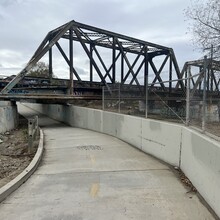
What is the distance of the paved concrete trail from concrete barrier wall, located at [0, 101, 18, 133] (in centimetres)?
1629

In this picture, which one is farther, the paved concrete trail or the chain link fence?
the chain link fence

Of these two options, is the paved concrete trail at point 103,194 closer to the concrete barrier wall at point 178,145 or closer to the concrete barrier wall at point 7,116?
the concrete barrier wall at point 178,145

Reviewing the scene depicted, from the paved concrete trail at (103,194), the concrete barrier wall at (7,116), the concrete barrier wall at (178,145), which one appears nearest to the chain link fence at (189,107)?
the concrete barrier wall at (178,145)

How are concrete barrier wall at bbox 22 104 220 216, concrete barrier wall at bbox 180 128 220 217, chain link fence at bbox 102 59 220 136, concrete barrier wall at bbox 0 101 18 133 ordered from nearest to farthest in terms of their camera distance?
1. concrete barrier wall at bbox 180 128 220 217
2. concrete barrier wall at bbox 22 104 220 216
3. chain link fence at bbox 102 59 220 136
4. concrete barrier wall at bbox 0 101 18 133

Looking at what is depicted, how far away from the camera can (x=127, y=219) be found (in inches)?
197

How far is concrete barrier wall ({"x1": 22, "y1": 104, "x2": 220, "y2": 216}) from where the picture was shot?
18.0 feet

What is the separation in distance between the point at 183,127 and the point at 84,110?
17.2 meters

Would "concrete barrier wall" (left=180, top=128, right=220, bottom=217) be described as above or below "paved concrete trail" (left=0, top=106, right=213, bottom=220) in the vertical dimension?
above

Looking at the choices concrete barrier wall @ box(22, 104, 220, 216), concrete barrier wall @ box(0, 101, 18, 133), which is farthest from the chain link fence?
concrete barrier wall @ box(0, 101, 18, 133)

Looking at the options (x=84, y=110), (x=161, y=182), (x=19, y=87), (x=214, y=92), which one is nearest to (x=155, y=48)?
(x=19, y=87)

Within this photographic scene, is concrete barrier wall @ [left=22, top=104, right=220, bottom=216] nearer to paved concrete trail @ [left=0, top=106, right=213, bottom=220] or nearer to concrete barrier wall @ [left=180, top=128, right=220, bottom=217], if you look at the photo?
concrete barrier wall @ [left=180, top=128, right=220, bottom=217]

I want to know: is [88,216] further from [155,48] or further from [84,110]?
[155,48]

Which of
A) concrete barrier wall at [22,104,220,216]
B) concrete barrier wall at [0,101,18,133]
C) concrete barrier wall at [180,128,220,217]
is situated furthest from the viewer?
concrete barrier wall at [0,101,18,133]

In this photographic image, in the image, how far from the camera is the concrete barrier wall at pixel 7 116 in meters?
24.9
